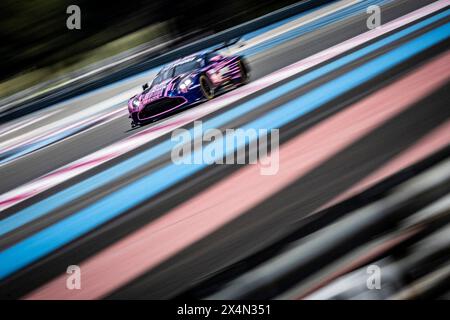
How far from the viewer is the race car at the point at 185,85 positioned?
7.62 m

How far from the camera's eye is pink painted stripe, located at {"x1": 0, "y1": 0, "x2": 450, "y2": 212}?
22.5ft

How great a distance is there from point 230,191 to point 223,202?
0.21 meters

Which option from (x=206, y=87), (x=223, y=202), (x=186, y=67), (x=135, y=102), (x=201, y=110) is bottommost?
(x=223, y=202)

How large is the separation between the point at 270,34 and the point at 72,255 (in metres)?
10.9

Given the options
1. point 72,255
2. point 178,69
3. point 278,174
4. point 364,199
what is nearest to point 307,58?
point 178,69

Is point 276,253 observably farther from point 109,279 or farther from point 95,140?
point 95,140

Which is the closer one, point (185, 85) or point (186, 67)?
point (185, 85)

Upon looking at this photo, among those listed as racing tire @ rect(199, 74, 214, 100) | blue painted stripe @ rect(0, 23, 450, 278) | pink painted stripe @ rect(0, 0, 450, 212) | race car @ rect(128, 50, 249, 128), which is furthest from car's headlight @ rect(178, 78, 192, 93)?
blue painted stripe @ rect(0, 23, 450, 278)

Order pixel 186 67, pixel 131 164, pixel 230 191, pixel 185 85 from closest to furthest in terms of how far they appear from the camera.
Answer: pixel 230 191 < pixel 131 164 < pixel 185 85 < pixel 186 67

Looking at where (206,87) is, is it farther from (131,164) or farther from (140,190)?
(140,190)

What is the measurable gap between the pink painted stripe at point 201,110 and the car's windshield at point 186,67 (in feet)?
1.92

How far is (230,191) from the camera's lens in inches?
180

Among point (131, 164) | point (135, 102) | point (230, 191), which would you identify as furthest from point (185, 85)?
point (230, 191)

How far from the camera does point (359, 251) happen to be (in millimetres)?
2648
